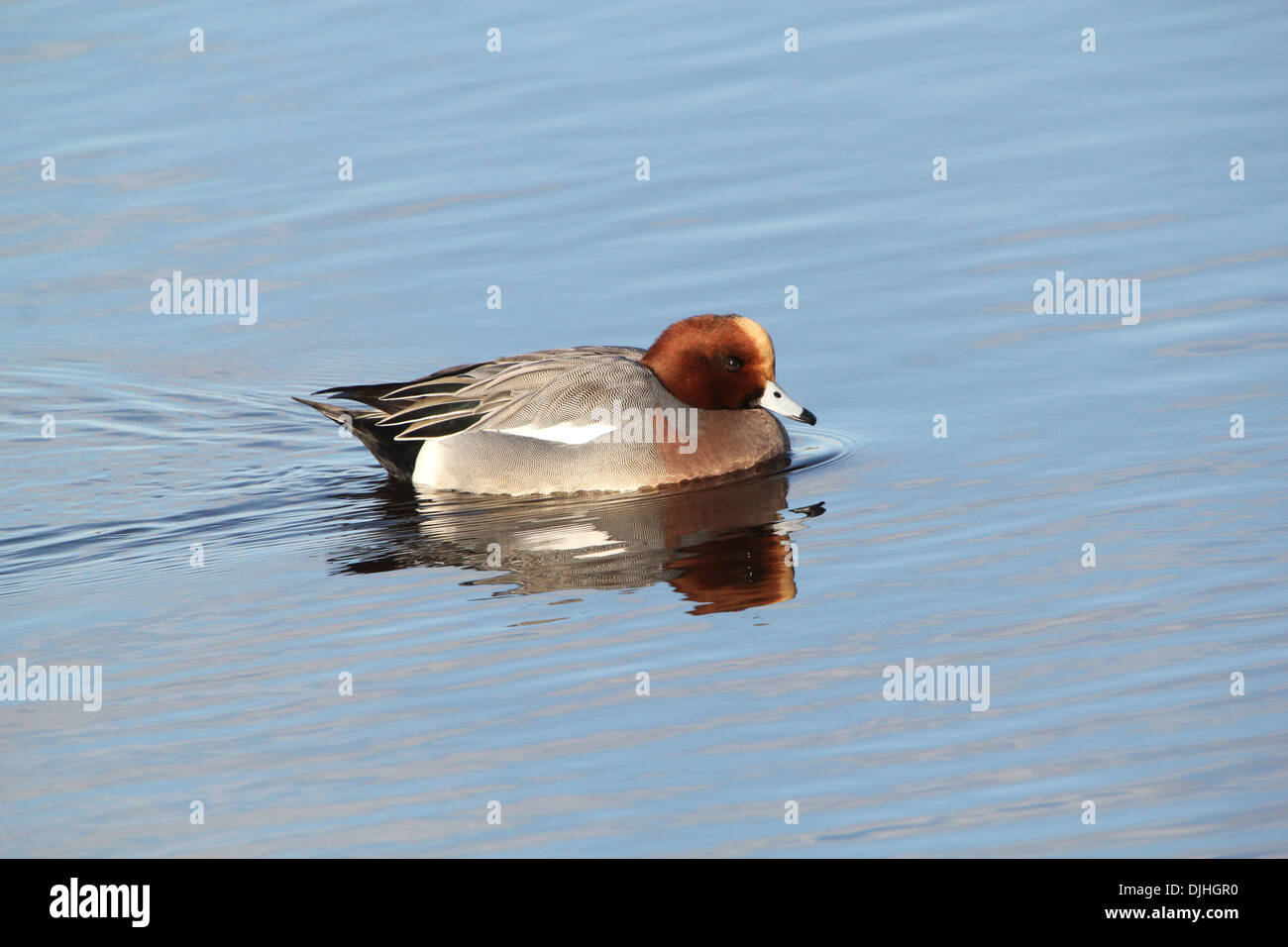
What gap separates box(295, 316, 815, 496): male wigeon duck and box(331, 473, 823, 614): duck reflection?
13 centimetres

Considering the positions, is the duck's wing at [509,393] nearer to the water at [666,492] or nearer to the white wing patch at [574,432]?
the white wing patch at [574,432]

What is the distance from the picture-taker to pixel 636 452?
1031cm

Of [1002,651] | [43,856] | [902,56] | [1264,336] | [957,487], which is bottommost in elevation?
[43,856]

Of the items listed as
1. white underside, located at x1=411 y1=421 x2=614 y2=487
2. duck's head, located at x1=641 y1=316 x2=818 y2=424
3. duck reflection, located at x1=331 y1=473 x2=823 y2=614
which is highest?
duck's head, located at x1=641 y1=316 x2=818 y2=424

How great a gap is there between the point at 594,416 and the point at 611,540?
1142mm

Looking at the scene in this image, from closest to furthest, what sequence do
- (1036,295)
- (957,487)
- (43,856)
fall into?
(43,856), (957,487), (1036,295)

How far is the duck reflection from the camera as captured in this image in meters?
8.68

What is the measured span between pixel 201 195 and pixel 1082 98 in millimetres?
7296

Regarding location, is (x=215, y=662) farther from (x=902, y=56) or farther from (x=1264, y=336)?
(x=902, y=56)

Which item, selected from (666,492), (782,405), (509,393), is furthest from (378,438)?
(782,405)

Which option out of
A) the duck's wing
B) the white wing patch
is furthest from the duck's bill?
the white wing patch

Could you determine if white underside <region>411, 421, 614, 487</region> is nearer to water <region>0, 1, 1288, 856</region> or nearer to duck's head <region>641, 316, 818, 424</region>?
water <region>0, 1, 1288, 856</region>

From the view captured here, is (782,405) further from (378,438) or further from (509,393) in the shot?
(378,438)

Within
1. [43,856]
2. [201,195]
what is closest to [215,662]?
[43,856]
